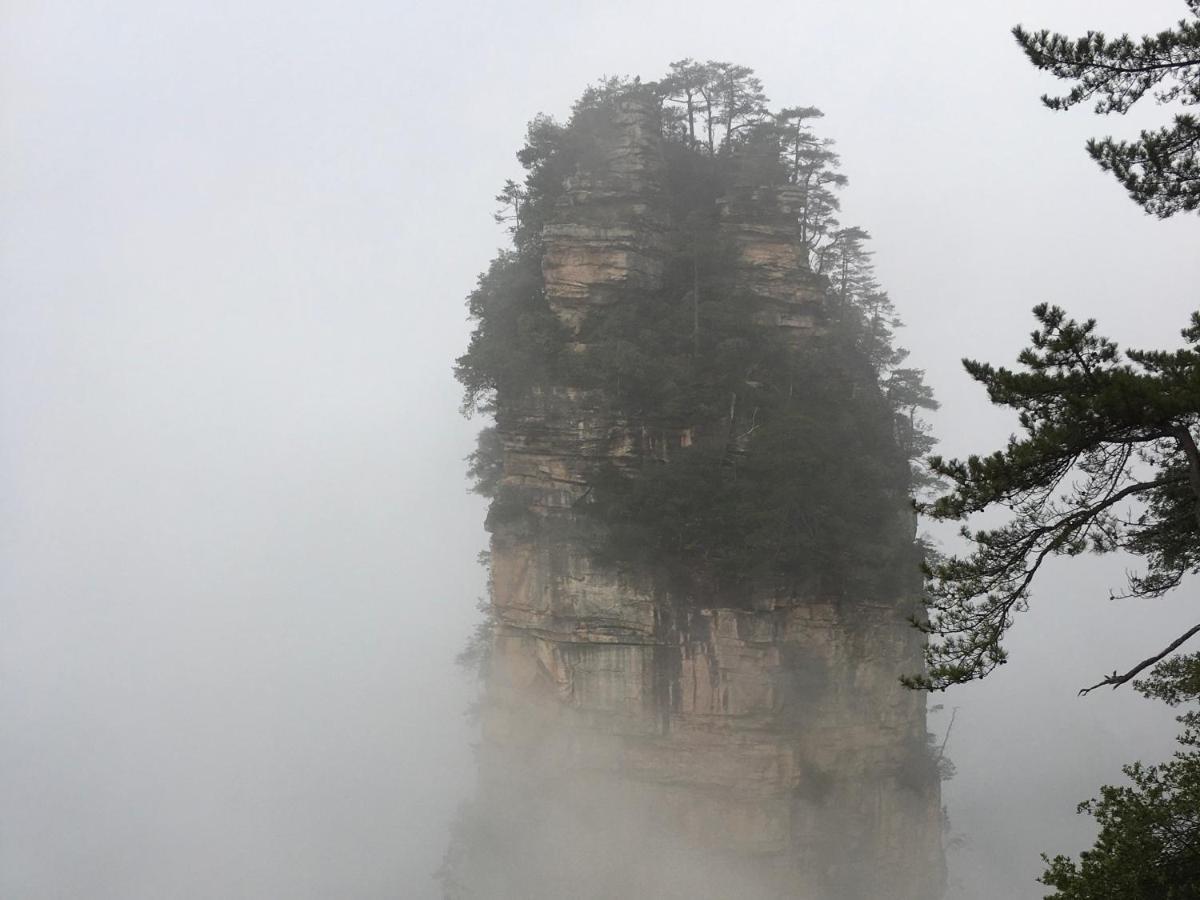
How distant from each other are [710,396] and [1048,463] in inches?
669

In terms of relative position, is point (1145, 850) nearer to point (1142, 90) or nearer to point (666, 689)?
point (1142, 90)

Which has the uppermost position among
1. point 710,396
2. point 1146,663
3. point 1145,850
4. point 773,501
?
point 710,396

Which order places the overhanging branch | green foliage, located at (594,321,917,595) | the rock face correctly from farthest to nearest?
1. the rock face
2. green foliage, located at (594,321,917,595)
3. the overhanging branch

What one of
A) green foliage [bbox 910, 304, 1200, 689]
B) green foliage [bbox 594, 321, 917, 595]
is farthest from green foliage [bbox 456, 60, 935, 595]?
green foliage [bbox 910, 304, 1200, 689]

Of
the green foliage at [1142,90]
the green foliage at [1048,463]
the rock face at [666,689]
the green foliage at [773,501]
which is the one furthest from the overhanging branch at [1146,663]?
the rock face at [666,689]

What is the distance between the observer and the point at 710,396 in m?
26.5

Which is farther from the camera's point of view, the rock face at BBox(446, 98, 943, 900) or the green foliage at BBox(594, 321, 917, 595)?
the rock face at BBox(446, 98, 943, 900)

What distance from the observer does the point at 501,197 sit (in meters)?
34.7

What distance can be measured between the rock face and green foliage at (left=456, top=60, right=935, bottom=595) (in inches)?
23.1

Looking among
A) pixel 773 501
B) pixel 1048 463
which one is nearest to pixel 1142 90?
pixel 1048 463

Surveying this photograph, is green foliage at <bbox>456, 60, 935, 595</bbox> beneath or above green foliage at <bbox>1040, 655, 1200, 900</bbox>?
above

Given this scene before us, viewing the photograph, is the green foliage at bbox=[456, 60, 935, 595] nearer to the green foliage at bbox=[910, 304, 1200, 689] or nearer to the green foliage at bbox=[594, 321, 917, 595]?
the green foliage at bbox=[594, 321, 917, 595]

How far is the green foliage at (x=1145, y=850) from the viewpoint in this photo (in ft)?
29.2

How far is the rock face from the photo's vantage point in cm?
2633
